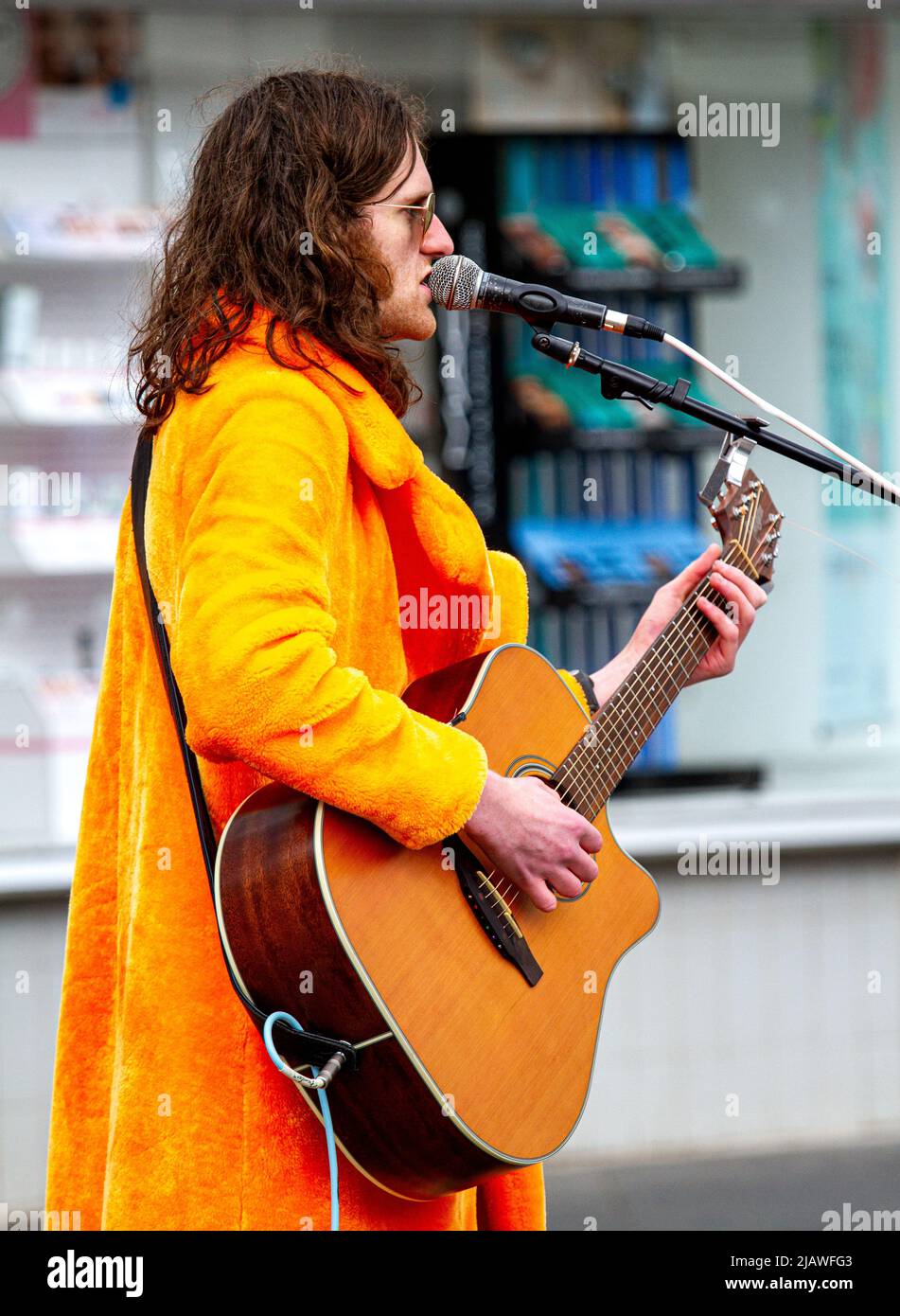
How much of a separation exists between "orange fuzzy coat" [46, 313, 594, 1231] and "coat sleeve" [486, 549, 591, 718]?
0.43ft

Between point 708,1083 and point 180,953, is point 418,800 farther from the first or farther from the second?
point 708,1083

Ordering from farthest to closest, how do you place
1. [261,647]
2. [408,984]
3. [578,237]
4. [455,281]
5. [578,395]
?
[578,395], [578,237], [455,281], [408,984], [261,647]

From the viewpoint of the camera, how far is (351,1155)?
5.31ft

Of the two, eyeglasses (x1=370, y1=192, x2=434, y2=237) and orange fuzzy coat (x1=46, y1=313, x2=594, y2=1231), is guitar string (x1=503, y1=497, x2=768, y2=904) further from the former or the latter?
eyeglasses (x1=370, y1=192, x2=434, y2=237)

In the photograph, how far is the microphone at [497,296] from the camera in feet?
6.00

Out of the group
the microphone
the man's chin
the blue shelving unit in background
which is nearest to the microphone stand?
the microphone

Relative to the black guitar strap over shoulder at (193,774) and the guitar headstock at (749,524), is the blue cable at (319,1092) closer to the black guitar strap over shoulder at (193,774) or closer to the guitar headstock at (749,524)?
the black guitar strap over shoulder at (193,774)

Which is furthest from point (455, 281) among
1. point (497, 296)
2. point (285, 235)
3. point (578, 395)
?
point (578, 395)

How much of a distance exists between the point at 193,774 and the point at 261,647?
28 centimetres

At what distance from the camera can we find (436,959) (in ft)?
5.36

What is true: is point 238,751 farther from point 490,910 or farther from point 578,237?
point 578,237

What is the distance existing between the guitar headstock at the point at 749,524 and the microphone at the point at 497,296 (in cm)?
38

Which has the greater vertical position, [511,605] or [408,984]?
[511,605]
